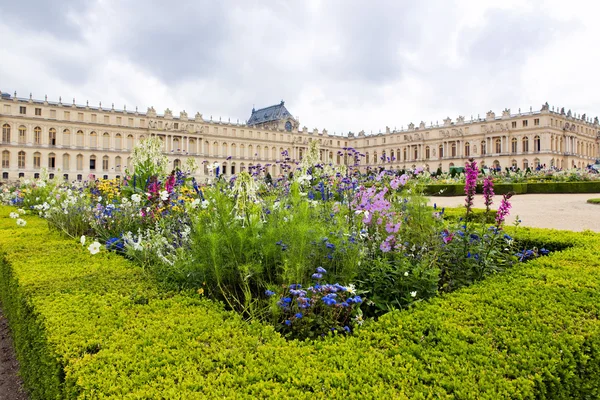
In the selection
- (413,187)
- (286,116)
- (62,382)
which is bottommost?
(62,382)

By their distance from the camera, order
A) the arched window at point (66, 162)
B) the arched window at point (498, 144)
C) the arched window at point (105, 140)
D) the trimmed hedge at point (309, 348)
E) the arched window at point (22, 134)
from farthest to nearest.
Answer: the arched window at point (498, 144)
the arched window at point (105, 140)
the arched window at point (66, 162)
the arched window at point (22, 134)
the trimmed hedge at point (309, 348)

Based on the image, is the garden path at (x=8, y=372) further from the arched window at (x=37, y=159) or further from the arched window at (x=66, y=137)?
the arched window at (x=66, y=137)

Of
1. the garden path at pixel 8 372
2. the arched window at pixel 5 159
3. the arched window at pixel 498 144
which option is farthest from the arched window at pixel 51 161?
the arched window at pixel 498 144

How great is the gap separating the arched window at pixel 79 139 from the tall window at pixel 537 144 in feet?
167

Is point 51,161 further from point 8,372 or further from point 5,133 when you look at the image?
point 8,372

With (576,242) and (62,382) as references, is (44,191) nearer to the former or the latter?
(62,382)

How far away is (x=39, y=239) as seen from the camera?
4.52 metres

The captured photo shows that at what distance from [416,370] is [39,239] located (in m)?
4.49

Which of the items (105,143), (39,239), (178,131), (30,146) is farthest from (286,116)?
(39,239)

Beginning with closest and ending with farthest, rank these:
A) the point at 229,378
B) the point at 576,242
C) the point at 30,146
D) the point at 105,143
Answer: the point at 229,378 < the point at 576,242 < the point at 30,146 < the point at 105,143

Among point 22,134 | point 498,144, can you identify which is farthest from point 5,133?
point 498,144

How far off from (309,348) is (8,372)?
8.14ft

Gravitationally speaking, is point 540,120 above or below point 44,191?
above

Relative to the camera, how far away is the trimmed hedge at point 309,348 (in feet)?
4.91
